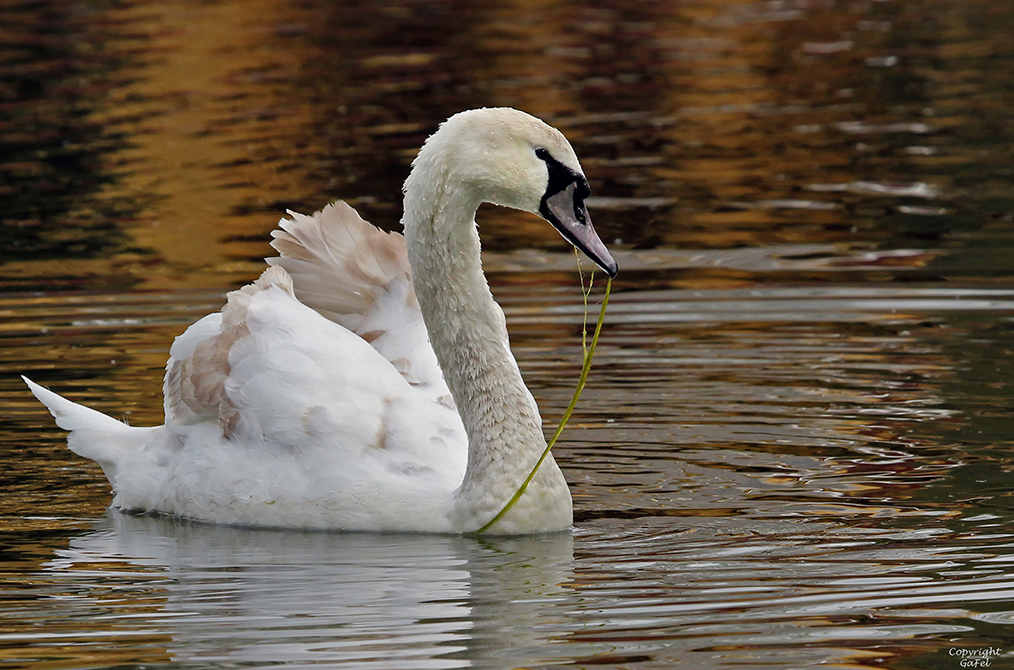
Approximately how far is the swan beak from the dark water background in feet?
3.75

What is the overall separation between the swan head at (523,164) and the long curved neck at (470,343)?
13 centimetres

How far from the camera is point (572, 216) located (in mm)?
7113

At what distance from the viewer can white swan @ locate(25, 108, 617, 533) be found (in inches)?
281

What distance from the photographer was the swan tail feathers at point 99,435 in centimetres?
845

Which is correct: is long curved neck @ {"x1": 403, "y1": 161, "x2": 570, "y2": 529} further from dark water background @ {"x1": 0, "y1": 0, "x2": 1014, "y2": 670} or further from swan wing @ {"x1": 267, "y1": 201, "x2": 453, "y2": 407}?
swan wing @ {"x1": 267, "y1": 201, "x2": 453, "y2": 407}

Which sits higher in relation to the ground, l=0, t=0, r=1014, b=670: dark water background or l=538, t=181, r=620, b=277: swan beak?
l=538, t=181, r=620, b=277: swan beak

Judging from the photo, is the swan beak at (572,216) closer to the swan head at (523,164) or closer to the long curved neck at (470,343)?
the swan head at (523,164)

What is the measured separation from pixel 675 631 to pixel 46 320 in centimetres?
696

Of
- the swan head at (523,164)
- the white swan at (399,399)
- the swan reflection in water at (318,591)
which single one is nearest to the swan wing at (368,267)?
the white swan at (399,399)

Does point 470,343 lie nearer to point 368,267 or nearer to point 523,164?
point 523,164

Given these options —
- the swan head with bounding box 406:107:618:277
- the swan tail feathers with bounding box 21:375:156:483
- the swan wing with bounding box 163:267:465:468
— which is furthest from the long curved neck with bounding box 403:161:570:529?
the swan tail feathers with bounding box 21:375:156:483

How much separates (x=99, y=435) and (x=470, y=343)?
2046 millimetres

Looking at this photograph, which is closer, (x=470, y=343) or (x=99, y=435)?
(x=470, y=343)

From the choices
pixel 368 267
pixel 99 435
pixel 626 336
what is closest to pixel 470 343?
pixel 368 267
